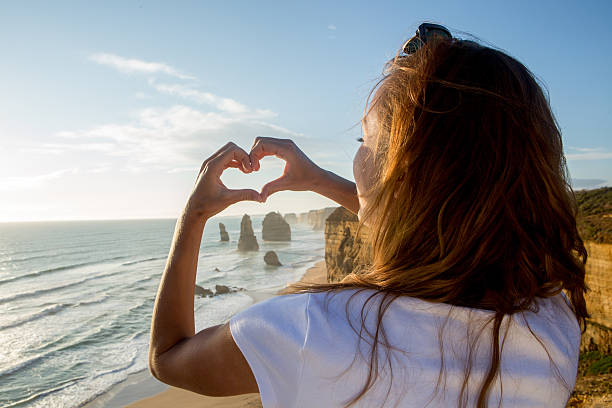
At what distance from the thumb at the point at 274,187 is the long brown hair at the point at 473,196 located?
51cm

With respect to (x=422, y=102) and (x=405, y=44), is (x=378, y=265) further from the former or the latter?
(x=405, y=44)

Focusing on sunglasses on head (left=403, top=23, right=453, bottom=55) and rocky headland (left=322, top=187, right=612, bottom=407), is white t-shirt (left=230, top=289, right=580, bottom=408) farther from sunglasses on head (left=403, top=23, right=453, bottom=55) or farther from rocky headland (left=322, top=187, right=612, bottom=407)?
rocky headland (left=322, top=187, right=612, bottom=407)

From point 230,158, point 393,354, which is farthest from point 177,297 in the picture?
point 393,354

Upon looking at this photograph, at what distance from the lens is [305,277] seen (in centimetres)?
3553

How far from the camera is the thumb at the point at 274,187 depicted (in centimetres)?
135

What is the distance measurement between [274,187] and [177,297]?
608mm

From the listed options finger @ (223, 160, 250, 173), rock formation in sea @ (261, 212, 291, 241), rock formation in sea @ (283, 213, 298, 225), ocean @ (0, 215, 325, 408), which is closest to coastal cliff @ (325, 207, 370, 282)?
ocean @ (0, 215, 325, 408)

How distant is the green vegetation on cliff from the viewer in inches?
362

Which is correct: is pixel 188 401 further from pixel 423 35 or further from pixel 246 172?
pixel 423 35

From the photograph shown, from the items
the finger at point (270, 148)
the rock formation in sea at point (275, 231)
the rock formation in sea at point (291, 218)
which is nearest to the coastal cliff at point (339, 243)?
the finger at point (270, 148)

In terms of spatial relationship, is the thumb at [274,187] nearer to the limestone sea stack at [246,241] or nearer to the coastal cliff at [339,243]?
the coastal cliff at [339,243]

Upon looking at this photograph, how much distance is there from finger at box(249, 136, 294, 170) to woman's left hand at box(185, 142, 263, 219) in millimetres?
160

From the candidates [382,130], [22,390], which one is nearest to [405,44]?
[382,130]

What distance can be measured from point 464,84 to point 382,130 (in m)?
0.23
